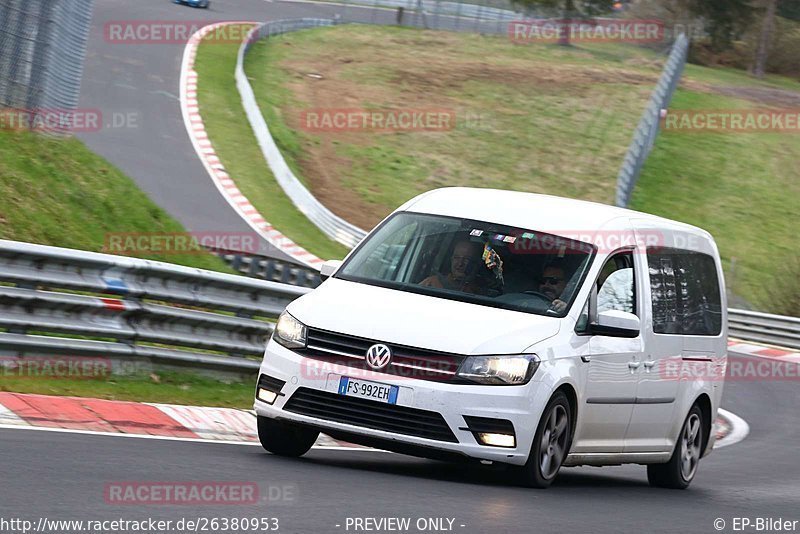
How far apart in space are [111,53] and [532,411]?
3773cm

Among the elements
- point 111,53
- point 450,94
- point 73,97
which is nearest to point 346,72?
point 450,94

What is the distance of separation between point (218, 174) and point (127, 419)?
2545 cm

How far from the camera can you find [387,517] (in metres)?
6.92

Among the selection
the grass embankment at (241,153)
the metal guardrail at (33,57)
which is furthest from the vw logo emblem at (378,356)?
the grass embankment at (241,153)

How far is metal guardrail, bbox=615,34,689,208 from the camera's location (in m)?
38.9

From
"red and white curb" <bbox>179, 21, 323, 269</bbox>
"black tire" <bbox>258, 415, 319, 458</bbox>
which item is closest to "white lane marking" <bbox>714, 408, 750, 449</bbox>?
"black tire" <bbox>258, 415, 319, 458</bbox>

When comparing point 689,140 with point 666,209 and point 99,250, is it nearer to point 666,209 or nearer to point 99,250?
point 666,209

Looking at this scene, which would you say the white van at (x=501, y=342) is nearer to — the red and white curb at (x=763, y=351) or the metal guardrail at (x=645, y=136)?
the red and white curb at (x=763, y=351)

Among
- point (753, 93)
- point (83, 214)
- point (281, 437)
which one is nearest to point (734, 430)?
point (83, 214)

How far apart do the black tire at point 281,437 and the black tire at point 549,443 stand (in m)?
1.39

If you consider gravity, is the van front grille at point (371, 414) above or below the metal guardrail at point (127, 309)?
above

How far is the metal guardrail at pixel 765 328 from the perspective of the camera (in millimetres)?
27844

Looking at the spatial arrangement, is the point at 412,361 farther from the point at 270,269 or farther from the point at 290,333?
the point at 270,269

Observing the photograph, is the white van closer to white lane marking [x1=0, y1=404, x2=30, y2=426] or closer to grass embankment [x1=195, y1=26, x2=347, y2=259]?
white lane marking [x1=0, y1=404, x2=30, y2=426]
